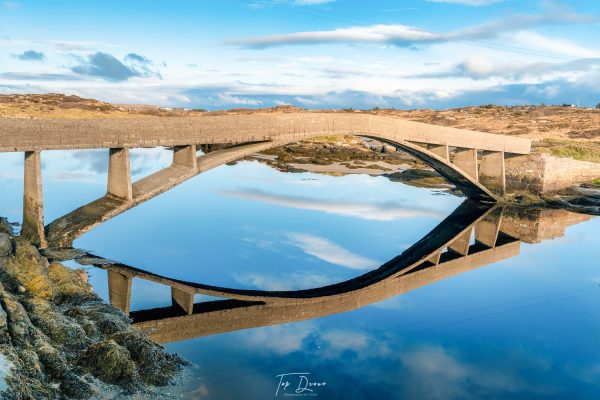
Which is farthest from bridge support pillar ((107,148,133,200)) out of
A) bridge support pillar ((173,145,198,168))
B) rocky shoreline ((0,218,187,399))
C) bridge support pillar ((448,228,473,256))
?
bridge support pillar ((448,228,473,256))

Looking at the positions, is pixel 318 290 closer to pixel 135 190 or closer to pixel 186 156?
pixel 186 156

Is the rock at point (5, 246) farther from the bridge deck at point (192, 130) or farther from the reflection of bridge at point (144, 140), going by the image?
the bridge deck at point (192, 130)

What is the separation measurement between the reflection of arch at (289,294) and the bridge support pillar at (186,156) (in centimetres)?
429

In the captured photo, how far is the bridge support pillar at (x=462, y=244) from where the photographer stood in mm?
23906

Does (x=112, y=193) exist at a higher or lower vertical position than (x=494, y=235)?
higher

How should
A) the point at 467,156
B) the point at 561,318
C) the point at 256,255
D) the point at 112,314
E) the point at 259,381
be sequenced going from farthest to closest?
the point at 467,156, the point at 256,255, the point at 561,318, the point at 112,314, the point at 259,381

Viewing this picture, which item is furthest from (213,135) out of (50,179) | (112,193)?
(50,179)

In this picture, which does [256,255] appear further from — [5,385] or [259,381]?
[5,385]

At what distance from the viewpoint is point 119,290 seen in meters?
15.6

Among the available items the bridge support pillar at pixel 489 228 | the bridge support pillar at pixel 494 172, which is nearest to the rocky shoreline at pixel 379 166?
the bridge support pillar at pixel 494 172

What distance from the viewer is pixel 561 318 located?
16406mm

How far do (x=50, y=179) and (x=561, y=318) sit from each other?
30.6 m

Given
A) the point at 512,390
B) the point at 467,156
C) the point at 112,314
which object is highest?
the point at 467,156

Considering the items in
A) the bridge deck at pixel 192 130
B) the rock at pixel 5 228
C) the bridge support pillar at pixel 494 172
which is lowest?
the rock at pixel 5 228
